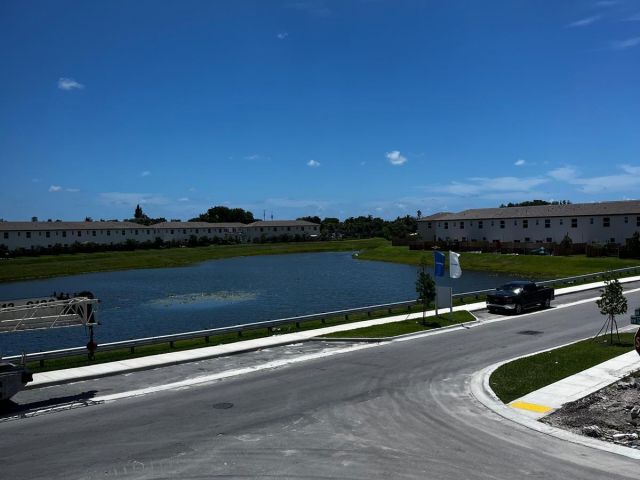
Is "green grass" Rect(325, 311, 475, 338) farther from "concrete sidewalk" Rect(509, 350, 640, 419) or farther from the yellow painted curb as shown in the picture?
the yellow painted curb

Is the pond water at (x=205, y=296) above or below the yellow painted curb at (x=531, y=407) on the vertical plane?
below

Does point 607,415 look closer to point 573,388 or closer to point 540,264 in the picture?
point 573,388

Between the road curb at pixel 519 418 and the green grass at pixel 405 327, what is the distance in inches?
289

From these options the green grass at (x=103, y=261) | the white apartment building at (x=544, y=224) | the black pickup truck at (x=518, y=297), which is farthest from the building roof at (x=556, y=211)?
the green grass at (x=103, y=261)

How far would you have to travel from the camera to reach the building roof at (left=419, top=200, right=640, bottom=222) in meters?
70.3

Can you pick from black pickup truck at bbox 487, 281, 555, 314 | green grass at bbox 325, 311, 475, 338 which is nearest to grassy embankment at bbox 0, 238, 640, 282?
black pickup truck at bbox 487, 281, 555, 314

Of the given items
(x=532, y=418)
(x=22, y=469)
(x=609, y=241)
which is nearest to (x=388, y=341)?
(x=532, y=418)

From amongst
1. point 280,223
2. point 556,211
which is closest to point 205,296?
point 556,211

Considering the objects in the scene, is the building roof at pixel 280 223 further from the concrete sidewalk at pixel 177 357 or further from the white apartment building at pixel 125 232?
the concrete sidewalk at pixel 177 357

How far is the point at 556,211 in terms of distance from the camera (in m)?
77.6

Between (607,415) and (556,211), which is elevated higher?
(556,211)

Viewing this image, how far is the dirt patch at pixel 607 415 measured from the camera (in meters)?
11.7

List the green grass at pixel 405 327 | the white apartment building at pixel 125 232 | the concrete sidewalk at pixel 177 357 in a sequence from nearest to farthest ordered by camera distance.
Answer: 1. the concrete sidewalk at pixel 177 357
2. the green grass at pixel 405 327
3. the white apartment building at pixel 125 232

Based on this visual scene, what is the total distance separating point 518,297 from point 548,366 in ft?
47.0
